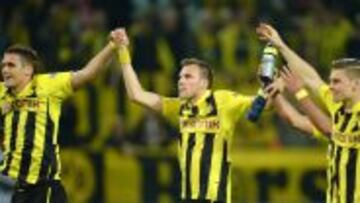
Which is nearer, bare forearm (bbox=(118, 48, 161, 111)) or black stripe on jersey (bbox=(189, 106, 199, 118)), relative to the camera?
black stripe on jersey (bbox=(189, 106, 199, 118))

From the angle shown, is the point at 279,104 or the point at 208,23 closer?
the point at 279,104

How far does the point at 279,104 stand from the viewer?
38.8ft

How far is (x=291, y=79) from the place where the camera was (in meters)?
11.7

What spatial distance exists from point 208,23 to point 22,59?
706cm

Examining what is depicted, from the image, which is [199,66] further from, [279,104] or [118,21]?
[118,21]

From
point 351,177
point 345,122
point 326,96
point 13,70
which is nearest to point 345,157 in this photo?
point 351,177

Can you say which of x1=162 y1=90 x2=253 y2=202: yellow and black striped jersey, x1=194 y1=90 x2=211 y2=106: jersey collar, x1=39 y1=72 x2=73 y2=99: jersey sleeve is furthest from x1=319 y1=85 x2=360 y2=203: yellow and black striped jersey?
x1=39 y1=72 x2=73 y2=99: jersey sleeve

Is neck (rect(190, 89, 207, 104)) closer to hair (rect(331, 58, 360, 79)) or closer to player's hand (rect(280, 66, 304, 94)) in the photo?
player's hand (rect(280, 66, 304, 94))

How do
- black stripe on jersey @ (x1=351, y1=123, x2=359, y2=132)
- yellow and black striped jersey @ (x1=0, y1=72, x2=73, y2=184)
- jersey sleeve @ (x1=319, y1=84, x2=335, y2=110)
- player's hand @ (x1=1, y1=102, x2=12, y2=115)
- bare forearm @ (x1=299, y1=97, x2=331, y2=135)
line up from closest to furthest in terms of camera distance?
black stripe on jersey @ (x1=351, y1=123, x2=359, y2=132)
jersey sleeve @ (x1=319, y1=84, x2=335, y2=110)
bare forearm @ (x1=299, y1=97, x2=331, y2=135)
yellow and black striped jersey @ (x1=0, y1=72, x2=73, y2=184)
player's hand @ (x1=1, y1=102, x2=12, y2=115)

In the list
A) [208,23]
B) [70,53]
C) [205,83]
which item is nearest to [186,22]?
[208,23]

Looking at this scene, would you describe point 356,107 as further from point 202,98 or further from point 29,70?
point 29,70

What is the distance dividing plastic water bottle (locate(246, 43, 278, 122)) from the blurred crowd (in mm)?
5860

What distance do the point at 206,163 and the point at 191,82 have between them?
65 cm

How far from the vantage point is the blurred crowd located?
17.4 m
